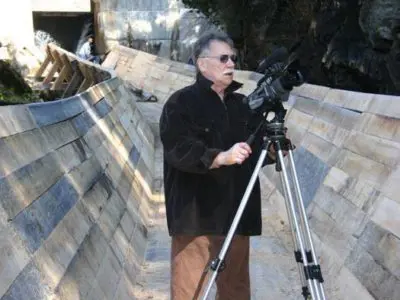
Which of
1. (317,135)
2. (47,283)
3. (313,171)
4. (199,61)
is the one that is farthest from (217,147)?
(317,135)

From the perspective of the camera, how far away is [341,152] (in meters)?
4.96

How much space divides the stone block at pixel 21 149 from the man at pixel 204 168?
69 cm

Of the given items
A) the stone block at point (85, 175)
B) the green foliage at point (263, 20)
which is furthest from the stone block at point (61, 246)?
the green foliage at point (263, 20)

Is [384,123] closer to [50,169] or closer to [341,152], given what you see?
[341,152]

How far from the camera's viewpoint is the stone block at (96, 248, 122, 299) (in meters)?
3.40

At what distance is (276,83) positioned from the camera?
271 cm

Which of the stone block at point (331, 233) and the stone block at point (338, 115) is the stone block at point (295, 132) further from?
the stone block at point (331, 233)

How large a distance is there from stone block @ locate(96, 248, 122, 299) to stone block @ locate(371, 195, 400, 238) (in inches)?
65.0

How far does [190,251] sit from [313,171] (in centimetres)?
272

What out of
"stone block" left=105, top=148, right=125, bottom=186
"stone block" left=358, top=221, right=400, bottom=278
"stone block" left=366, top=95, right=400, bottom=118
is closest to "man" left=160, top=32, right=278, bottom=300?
"stone block" left=358, top=221, right=400, bottom=278

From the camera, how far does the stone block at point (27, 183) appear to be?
8.38 feet

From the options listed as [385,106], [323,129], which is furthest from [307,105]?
[385,106]

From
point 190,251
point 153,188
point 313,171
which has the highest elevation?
point 190,251

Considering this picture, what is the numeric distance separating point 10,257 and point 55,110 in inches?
73.3
